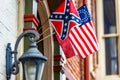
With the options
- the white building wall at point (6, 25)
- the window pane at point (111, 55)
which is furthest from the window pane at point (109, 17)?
the white building wall at point (6, 25)

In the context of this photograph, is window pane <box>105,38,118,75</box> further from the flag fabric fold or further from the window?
the flag fabric fold

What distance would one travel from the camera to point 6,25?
215 inches

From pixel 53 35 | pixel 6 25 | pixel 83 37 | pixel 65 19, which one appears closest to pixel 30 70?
pixel 6 25

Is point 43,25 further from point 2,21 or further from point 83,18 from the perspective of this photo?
point 2,21

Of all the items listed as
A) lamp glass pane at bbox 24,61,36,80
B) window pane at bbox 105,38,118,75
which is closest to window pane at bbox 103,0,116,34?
window pane at bbox 105,38,118,75

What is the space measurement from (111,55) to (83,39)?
510cm

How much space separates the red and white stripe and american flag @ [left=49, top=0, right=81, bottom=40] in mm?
536

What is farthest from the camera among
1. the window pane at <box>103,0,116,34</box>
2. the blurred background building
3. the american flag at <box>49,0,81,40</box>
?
the window pane at <box>103,0,116,34</box>

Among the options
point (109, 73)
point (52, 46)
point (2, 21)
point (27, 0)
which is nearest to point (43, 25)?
point (52, 46)

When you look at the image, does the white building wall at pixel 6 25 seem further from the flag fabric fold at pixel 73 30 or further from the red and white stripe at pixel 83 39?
the red and white stripe at pixel 83 39

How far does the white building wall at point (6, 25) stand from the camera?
17.1 feet

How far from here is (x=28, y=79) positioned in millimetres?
4863

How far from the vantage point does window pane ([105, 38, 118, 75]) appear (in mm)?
12156

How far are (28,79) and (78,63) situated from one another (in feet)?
14.4
